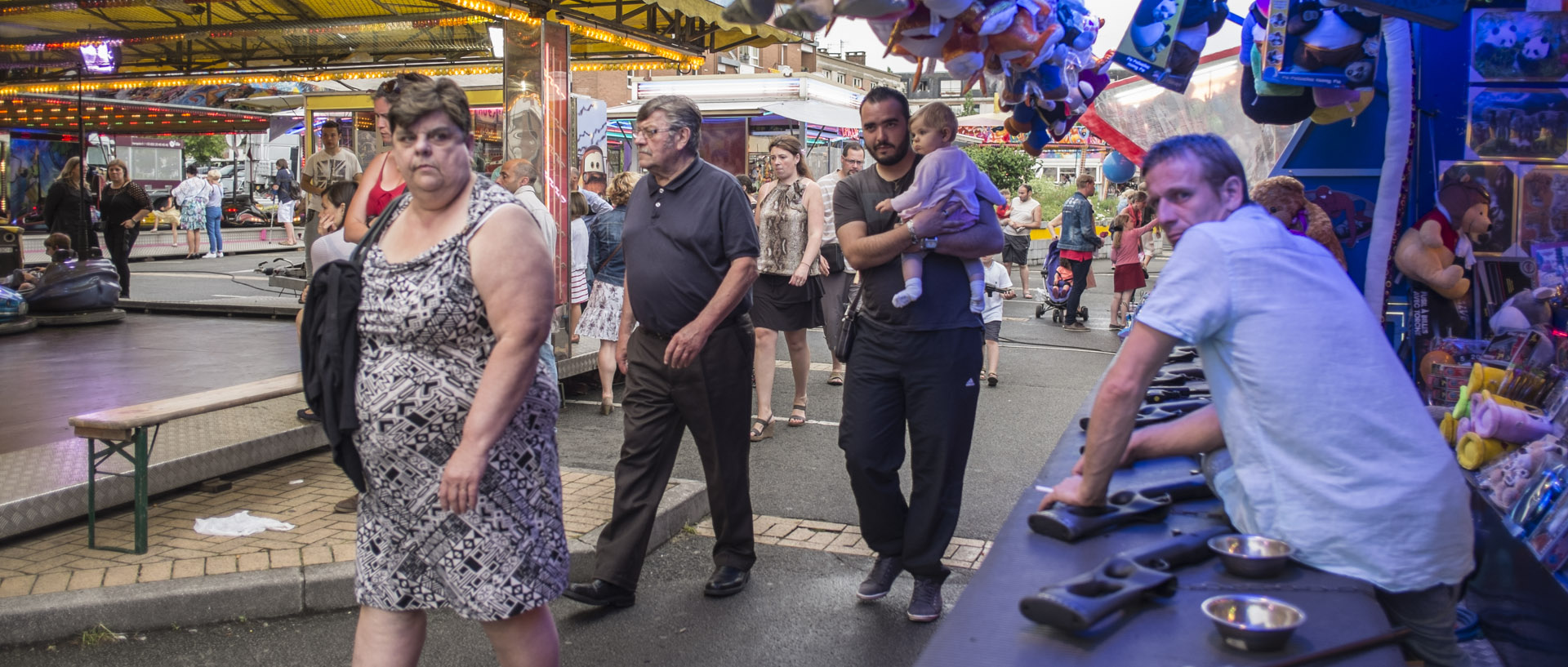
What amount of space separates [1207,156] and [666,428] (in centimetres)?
249

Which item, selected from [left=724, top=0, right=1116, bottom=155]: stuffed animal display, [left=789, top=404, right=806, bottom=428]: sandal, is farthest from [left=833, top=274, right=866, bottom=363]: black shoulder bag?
[left=789, top=404, right=806, bottom=428]: sandal

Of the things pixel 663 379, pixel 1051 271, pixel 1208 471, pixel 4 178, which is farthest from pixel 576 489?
pixel 4 178

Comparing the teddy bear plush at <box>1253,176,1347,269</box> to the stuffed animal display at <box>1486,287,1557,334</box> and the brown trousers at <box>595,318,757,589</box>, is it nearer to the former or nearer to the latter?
the stuffed animal display at <box>1486,287,1557,334</box>

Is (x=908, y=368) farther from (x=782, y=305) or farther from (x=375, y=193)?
(x=782, y=305)

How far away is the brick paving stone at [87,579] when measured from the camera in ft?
13.8

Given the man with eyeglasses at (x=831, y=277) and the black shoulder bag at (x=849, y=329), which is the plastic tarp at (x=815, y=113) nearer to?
the man with eyeglasses at (x=831, y=277)

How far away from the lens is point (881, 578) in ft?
14.7

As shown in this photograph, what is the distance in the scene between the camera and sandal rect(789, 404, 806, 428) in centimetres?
791

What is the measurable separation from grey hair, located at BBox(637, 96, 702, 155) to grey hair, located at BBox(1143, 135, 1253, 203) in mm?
2071

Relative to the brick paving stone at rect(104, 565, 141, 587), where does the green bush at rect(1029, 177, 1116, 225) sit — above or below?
above

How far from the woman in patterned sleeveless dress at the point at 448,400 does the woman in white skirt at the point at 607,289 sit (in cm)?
510

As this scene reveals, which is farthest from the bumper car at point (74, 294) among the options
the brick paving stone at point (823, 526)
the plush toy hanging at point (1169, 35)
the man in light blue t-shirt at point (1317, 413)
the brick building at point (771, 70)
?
the brick building at point (771, 70)

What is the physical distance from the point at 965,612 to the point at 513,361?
1.23 m

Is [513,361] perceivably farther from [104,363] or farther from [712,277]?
[104,363]
